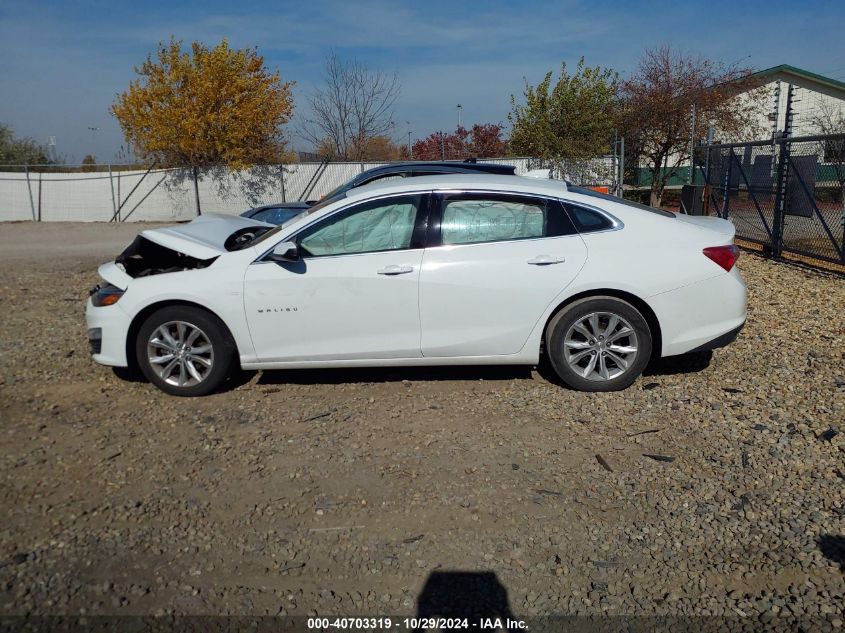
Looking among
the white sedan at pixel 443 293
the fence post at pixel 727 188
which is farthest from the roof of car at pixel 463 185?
the fence post at pixel 727 188

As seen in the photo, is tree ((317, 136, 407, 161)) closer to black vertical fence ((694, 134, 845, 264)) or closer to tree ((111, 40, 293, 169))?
tree ((111, 40, 293, 169))

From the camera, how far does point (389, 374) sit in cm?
588

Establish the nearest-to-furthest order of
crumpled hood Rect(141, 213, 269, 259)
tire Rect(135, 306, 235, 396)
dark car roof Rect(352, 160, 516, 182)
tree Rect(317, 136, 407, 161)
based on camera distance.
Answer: tire Rect(135, 306, 235, 396)
crumpled hood Rect(141, 213, 269, 259)
dark car roof Rect(352, 160, 516, 182)
tree Rect(317, 136, 407, 161)

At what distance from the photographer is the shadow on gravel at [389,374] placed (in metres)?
5.75

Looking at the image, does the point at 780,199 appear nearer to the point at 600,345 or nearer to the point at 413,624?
the point at 600,345

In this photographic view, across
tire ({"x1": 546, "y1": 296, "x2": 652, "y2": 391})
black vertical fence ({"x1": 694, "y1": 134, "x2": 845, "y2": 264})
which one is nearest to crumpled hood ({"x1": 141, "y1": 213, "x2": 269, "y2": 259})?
tire ({"x1": 546, "y1": 296, "x2": 652, "y2": 391})

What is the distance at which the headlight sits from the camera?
17.6ft

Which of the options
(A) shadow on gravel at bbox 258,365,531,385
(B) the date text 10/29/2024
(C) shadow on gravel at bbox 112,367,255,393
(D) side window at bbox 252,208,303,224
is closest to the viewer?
(B) the date text 10/29/2024

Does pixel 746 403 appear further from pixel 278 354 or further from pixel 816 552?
pixel 278 354

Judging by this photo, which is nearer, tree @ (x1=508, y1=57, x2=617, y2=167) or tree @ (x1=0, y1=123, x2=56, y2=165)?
tree @ (x1=508, y1=57, x2=617, y2=167)

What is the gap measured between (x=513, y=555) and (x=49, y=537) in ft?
7.27

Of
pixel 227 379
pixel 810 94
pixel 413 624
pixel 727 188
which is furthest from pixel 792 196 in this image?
pixel 810 94

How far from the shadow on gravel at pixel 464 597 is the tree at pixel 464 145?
3377 cm

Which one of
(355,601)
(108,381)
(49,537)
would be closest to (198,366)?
(108,381)
